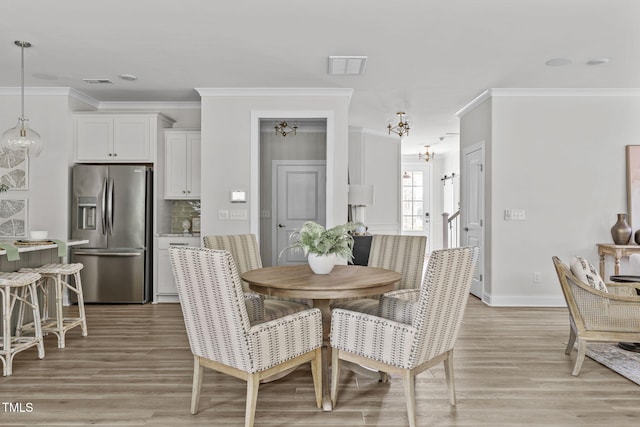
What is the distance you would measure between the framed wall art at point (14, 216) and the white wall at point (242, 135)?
7.15 ft

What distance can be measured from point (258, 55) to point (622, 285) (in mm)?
3618

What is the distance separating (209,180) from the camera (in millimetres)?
4980

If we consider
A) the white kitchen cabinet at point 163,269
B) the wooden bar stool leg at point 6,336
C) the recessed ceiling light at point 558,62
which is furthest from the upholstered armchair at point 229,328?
the recessed ceiling light at point 558,62

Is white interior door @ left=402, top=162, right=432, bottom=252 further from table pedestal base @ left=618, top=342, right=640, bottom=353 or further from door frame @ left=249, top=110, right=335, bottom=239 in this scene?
table pedestal base @ left=618, top=342, right=640, bottom=353

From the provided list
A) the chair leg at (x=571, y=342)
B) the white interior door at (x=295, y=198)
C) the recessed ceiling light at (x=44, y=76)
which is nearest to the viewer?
the chair leg at (x=571, y=342)

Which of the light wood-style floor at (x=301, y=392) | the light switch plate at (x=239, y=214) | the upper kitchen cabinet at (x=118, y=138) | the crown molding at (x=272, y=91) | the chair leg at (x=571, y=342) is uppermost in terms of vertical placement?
the crown molding at (x=272, y=91)

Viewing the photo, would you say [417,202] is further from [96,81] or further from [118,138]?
[96,81]

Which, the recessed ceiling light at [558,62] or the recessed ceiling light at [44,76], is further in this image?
the recessed ceiling light at [44,76]

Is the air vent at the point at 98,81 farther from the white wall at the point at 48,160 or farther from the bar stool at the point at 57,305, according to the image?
the bar stool at the point at 57,305

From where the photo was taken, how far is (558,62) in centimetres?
410

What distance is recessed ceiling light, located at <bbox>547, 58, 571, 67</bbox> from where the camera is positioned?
4027 millimetres

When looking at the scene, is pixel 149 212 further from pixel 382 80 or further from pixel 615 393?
pixel 615 393

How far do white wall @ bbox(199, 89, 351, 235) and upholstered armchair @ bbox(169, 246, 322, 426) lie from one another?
9.23 ft

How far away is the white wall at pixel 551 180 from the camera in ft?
16.5
